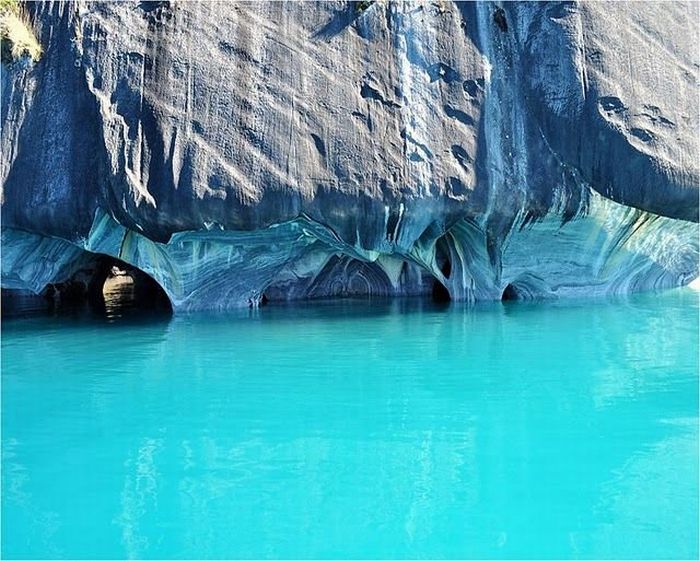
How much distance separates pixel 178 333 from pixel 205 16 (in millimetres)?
4647

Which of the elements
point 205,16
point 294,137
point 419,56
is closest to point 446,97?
point 419,56

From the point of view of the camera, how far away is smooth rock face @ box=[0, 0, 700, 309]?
868 centimetres

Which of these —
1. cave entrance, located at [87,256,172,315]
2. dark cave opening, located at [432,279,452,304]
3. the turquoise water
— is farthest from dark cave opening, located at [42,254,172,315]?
the turquoise water

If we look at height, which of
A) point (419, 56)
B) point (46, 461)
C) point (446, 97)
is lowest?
point (46, 461)

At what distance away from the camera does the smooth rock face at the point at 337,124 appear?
28.5 feet

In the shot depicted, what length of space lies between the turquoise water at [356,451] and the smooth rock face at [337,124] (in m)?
2.78

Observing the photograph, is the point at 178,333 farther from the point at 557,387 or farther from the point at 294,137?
the point at 557,387

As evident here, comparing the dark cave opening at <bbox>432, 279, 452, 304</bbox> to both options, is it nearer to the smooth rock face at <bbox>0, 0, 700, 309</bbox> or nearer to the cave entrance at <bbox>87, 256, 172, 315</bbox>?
the smooth rock face at <bbox>0, 0, 700, 309</bbox>

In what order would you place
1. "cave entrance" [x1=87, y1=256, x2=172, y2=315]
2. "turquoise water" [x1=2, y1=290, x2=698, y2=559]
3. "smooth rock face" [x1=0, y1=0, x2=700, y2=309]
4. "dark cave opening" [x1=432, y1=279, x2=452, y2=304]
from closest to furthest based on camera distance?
1. "turquoise water" [x1=2, y1=290, x2=698, y2=559]
2. "smooth rock face" [x1=0, y1=0, x2=700, y2=309]
3. "dark cave opening" [x1=432, y1=279, x2=452, y2=304]
4. "cave entrance" [x1=87, y1=256, x2=172, y2=315]

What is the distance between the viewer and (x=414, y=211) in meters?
8.98

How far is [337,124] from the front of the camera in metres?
8.96

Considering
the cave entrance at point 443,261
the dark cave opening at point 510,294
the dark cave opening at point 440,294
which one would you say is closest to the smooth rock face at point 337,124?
the cave entrance at point 443,261

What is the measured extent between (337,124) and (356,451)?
6.32m

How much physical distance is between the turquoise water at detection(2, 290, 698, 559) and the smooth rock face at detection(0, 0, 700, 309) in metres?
2.78
